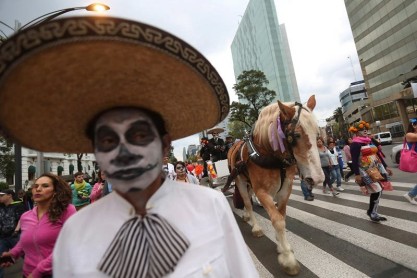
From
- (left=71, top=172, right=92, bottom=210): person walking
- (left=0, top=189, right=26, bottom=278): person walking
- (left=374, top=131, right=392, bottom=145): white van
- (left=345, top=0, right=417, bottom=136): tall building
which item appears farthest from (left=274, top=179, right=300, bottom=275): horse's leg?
(left=345, top=0, right=417, bottom=136): tall building

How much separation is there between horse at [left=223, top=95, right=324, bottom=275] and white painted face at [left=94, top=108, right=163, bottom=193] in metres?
2.29

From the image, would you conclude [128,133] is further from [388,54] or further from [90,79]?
[388,54]

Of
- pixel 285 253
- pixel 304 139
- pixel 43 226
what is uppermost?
pixel 304 139

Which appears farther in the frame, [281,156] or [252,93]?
[252,93]

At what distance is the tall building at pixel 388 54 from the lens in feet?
140

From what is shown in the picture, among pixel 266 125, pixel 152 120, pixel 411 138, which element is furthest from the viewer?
pixel 411 138

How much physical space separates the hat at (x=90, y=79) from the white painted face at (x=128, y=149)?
0.34 feet

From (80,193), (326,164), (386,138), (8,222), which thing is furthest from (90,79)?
(386,138)

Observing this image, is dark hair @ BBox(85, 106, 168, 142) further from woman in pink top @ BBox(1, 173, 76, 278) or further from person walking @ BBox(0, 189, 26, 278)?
person walking @ BBox(0, 189, 26, 278)

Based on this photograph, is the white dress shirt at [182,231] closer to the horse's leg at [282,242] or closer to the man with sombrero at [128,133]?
the man with sombrero at [128,133]

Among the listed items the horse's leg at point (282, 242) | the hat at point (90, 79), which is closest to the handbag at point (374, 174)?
the horse's leg at point (282, 242)

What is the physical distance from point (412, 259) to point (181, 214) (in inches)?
143

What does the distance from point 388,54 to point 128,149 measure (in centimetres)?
5779

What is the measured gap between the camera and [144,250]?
1.17m
